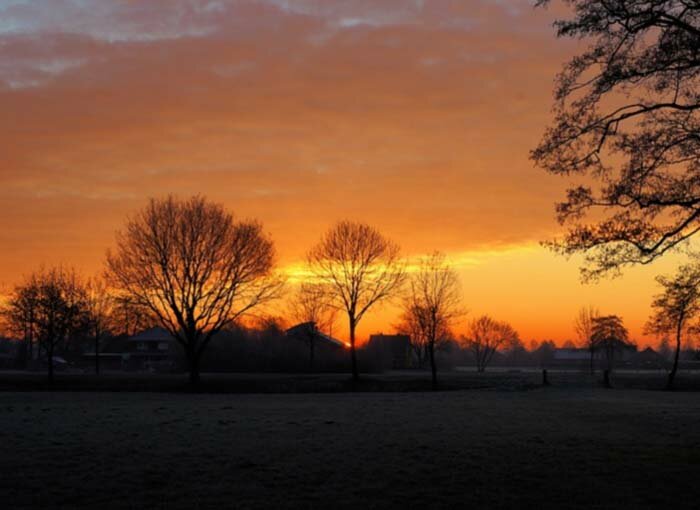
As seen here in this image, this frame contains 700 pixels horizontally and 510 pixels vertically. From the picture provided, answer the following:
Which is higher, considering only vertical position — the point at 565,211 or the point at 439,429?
the point at 565,211

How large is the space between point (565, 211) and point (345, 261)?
194 feet

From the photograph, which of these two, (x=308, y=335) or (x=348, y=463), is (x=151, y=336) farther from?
(x=348, y=463)

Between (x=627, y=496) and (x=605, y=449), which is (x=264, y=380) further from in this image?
(x=627, y=496)

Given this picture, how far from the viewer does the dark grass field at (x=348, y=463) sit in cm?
1256

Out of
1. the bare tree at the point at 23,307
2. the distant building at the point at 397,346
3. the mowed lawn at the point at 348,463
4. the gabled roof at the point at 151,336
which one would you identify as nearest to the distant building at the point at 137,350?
the gabled roof at the point at 151,336

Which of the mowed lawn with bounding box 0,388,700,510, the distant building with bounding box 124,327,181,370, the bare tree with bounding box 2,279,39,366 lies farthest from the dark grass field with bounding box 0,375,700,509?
the distant building with bounding box 124,327,181,370

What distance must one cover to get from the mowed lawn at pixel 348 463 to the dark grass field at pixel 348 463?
37 mm

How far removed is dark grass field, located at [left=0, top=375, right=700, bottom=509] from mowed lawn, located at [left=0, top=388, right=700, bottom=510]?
4 cm

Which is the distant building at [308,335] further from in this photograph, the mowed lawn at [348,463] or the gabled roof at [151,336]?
the mowed lawn at [348,463]

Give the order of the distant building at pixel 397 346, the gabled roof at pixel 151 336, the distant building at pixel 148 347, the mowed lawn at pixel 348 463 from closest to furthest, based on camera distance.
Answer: the mowed lawn at pixel 348 463
the distant building at pixel 148 347
the gabled roof at pixel 151 336
the distant building at pixel 397 346

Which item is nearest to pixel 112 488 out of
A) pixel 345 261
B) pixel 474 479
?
pixel 474 479

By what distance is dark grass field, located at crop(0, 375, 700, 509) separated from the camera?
41.2 feet

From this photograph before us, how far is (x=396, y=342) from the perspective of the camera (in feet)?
521

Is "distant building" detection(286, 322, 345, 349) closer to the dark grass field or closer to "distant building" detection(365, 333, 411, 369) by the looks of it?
"distant building" detection(365, 333, 411, 369)
